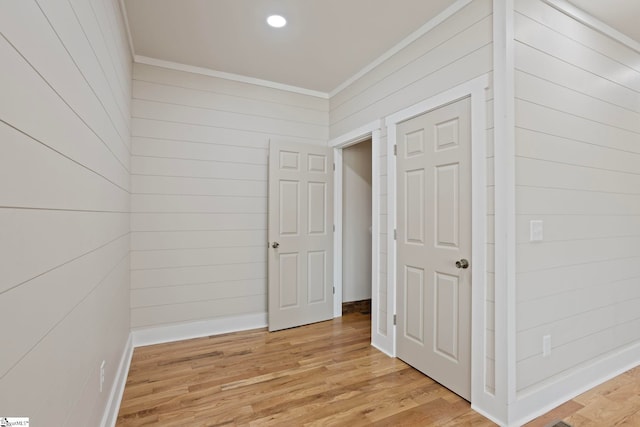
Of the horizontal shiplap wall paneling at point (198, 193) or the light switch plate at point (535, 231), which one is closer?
the light switch plate at point (535, 231)

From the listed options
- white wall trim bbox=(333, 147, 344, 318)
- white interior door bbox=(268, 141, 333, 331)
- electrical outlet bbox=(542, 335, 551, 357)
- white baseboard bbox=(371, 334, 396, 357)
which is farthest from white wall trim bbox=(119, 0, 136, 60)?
electrical outlet bbox=(542, 335, 551, 357)

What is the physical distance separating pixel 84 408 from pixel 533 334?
243 centimetres

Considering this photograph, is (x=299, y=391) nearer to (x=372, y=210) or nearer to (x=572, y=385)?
(x=372, y=210)

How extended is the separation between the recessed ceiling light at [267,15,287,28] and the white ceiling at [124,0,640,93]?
0.14 feet

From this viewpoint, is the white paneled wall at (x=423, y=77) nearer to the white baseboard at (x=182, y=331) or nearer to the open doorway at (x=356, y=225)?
the open doorway at (x=356, y=225)

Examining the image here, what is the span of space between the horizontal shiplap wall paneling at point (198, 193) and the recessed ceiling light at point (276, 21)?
1.07 meters

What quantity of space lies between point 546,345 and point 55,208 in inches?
106

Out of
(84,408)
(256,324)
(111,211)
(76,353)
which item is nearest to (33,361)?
(76,353)

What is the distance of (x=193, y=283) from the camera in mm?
3211

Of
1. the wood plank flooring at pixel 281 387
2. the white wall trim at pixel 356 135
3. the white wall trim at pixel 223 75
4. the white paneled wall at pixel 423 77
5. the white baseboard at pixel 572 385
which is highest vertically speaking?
the white wall trim at pixel 223 75

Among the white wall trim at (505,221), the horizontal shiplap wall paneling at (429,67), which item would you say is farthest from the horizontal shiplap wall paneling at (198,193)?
the white wall trim at (505,221)

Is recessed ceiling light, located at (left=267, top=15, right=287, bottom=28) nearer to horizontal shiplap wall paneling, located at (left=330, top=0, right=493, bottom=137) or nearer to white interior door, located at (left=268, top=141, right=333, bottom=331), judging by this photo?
horizontal shiplap wall paneling, located at (left=330, top=0, right=493, bottom=137)

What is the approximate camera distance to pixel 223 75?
3.35m

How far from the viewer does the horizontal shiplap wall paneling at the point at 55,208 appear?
27.3 inches
